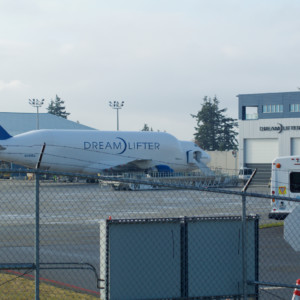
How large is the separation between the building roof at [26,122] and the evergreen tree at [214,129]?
33.3 meters

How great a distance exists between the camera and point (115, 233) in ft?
25.6

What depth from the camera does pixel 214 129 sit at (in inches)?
4697

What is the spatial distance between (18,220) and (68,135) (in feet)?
99.7

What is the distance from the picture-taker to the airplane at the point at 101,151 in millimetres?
49125

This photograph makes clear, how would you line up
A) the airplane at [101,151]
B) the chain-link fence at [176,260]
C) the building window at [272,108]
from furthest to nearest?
the building window at [272,108]
the airplane at [101,151]
the chain-link fence at [176,260]

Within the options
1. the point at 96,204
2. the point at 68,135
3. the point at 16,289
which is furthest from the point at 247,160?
the point at 16,289

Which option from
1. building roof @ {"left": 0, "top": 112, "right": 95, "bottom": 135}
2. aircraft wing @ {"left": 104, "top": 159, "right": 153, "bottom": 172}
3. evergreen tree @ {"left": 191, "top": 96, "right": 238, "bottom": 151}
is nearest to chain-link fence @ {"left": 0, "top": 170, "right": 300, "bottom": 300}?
aircraft wing @ {"left": 104, "top": 159, "right": 153, "bottom": 172}

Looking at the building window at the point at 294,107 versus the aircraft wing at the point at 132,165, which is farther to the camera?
the building window at the point at 294,107

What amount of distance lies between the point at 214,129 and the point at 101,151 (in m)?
68.7

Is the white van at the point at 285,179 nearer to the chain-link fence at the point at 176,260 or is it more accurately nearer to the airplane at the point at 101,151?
the chain-link fence at the point at 176,260

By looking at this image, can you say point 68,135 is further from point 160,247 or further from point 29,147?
point 160,247

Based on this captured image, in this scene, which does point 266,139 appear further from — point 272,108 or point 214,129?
point 214,129

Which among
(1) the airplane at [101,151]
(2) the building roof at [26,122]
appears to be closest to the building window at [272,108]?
(1) the airplane at [101,151]

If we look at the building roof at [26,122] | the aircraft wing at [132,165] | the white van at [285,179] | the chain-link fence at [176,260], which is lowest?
the chain-link fence at [176,260]
